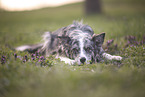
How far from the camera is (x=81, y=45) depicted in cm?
457

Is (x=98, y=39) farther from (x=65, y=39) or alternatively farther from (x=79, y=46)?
(x=65, y=39)

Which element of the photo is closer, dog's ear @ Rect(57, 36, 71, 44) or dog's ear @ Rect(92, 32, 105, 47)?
dog's ear @ Rect(92, 32, 105, 47)

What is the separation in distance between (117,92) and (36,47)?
5.39 m

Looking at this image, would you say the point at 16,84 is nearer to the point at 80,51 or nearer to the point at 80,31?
the point at 80,51

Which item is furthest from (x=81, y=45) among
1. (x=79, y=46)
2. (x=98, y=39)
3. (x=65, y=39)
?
(x=65, y=39)

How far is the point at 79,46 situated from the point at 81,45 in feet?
0.26

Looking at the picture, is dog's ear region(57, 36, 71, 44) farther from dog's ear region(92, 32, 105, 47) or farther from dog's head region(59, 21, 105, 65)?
dog's ear region(92, 32, 105, 47)

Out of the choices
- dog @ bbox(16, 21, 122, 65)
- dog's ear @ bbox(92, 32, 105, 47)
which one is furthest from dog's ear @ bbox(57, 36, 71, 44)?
dog's ear @ bbox(92, 32, 105, 47)

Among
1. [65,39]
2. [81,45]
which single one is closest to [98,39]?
[81,45]

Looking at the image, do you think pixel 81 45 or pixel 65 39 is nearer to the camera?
pixel 81 45

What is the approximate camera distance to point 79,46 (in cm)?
456

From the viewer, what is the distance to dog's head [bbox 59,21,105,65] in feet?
14.5

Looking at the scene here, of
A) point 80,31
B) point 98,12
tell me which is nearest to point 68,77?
point 80,31

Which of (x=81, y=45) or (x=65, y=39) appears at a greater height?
(x=65, y=39)
